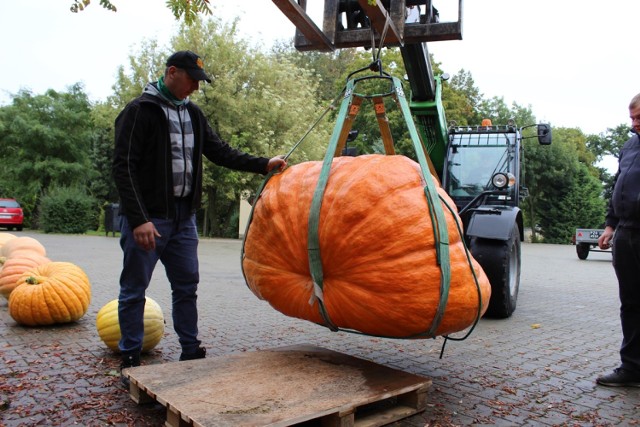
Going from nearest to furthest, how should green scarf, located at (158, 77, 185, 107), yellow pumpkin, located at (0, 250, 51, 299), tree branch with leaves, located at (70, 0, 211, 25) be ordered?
1. tree branch with leaves, located at (70, 0, 211, 25)
2. green scarf, located at (158, 77, 185, 107)
3. yellow pumpkin, located at (0, 250, 51, 299)

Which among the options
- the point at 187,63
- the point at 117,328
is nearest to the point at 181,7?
the point at 187,63

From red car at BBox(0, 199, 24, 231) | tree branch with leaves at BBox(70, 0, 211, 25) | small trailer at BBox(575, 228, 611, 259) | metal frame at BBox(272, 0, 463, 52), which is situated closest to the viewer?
tree branch with leaves at BBox(70, 0, 211, 25)

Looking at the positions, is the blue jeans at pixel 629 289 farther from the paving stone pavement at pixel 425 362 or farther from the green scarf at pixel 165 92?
the green scarf at pixel 165 92

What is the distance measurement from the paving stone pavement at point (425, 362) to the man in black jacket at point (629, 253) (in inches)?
7.6

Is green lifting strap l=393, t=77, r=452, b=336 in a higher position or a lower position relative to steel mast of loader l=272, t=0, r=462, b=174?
lower

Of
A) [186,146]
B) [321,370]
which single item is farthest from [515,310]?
[186,146]

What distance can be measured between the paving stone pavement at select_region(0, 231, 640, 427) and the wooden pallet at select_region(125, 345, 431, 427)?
0.69 feet

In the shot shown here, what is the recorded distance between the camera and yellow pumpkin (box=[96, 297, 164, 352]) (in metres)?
4.39

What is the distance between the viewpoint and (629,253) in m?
3.92

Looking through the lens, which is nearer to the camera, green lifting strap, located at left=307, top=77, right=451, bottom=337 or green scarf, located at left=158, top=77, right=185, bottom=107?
green lifting strap, located at left=307, top=77, right=451, bottom=337

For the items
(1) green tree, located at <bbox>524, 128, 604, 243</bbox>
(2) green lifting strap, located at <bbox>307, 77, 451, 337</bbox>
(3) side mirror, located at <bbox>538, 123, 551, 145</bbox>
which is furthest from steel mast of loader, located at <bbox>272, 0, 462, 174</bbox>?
(1) green tree, located at <bbox>524, 128, 604, 243</bbox>

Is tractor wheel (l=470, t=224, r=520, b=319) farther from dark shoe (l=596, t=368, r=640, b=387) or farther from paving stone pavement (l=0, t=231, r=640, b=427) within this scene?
dark shoe (l=596, t=368, r=640, b=387)

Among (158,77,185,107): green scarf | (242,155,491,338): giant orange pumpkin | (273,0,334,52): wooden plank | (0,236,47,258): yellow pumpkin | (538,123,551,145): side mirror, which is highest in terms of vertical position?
(273,0,334,52): wooden plank

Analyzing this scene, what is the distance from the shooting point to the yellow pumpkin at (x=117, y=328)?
4387 mm
